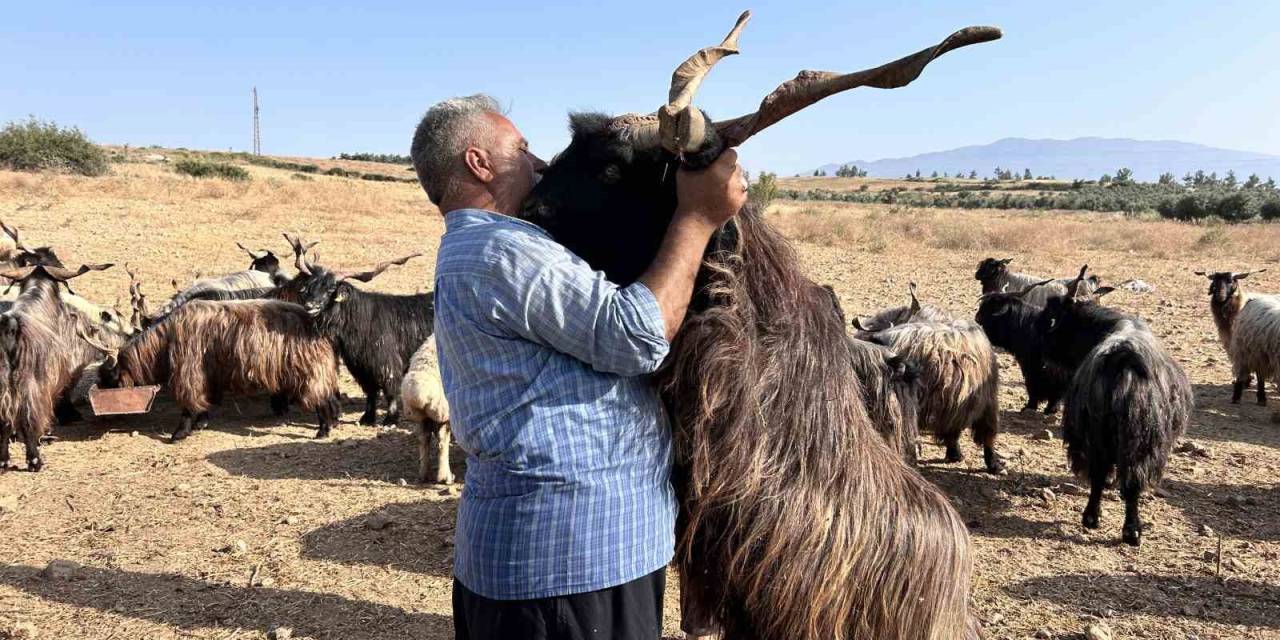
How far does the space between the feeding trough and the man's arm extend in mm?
7445

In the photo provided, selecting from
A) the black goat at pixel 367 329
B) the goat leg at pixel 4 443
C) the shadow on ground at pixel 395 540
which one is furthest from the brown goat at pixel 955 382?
the goat leg at pixel 4 443

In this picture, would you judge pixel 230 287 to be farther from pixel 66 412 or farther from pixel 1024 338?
pixel 1024 338

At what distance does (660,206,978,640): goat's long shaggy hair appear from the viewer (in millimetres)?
1965

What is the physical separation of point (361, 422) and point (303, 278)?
1.91 m

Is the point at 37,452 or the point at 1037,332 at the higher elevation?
the point at 1037,332

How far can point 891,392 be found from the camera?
5.86m

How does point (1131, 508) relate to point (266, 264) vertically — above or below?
below

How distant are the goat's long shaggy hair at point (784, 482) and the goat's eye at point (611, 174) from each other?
322mm

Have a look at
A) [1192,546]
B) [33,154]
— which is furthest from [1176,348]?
[33,154]

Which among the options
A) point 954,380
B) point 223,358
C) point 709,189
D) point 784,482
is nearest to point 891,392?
point 954,380

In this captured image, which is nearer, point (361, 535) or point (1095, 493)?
point (361, 535)

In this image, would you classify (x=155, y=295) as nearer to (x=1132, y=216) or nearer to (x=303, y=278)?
(x=303, y=278)

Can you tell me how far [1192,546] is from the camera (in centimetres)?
534

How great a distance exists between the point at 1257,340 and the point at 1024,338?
2806mm
